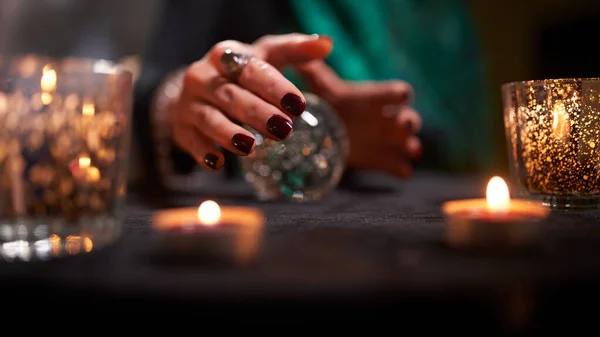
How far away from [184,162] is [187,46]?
0.52 metres

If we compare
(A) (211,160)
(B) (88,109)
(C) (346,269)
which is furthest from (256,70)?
(C) (346,269)

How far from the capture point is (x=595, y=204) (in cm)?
55

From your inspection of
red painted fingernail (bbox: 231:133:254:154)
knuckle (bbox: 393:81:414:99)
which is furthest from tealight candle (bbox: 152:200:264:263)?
knuckle (bbox: 393:81:414:99)

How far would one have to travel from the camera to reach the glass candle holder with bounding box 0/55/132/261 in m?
0.37

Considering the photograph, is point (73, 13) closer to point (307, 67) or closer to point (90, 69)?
point (307, 67)

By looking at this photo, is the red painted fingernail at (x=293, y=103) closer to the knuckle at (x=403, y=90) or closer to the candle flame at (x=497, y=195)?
the candle flame at (x=497, y=195)

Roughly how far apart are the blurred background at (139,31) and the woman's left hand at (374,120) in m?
1.52

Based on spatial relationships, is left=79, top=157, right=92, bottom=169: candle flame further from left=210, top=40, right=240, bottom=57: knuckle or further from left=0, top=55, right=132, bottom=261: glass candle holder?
left=210, top=40, right=240, bottom=57: knuckle

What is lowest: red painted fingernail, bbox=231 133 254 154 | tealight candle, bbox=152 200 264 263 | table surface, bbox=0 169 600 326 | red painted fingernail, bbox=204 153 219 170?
table surface, bbox=0 169 600 326

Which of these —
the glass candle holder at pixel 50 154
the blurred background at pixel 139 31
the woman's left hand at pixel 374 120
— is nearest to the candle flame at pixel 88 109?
the glass candle holder at pixel 50 154

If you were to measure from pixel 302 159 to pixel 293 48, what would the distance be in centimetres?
16

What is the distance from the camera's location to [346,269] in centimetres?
30

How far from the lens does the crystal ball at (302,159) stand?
72 centimetres

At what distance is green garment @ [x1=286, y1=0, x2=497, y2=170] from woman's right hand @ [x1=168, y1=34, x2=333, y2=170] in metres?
0.96
